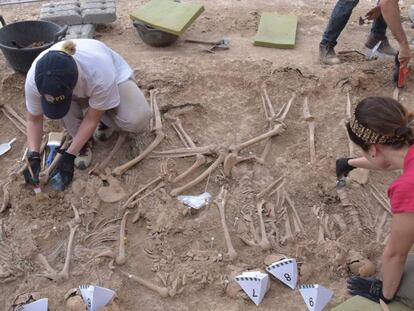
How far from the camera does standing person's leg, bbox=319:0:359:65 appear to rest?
5094 mm

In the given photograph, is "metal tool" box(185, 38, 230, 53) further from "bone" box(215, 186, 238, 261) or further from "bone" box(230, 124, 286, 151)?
"bone" box(215, 186, 238, 261)

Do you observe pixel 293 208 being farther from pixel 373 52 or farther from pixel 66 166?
pixel 373 52

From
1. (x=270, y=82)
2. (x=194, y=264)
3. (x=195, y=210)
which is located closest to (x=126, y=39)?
(x=270, y=82)

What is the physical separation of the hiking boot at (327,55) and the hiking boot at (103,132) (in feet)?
7.86

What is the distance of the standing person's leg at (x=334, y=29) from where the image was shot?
5094 millimetres

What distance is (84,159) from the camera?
159 inches

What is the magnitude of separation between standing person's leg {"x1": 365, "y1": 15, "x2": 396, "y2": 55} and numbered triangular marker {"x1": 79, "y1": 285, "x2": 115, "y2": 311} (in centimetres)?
396

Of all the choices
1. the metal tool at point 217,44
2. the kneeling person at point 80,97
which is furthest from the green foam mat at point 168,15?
the kneeling person at point 80,97

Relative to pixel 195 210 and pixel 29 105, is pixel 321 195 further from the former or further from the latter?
pixel 29 105

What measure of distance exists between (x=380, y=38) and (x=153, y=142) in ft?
9.36

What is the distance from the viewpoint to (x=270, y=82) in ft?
16.3

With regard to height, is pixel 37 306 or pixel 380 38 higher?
pixel 380 38

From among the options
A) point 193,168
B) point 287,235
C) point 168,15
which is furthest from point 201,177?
point 168,15

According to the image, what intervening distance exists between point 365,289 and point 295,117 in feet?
6.66
